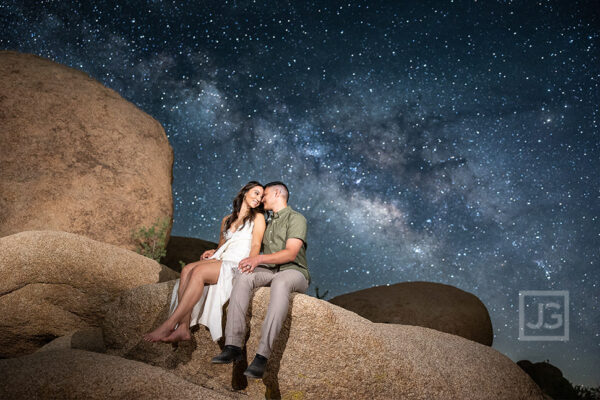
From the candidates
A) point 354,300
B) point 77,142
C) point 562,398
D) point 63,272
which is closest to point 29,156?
point 77,142

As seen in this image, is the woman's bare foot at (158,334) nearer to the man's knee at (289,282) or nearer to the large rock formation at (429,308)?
the man's knee at (289,282)

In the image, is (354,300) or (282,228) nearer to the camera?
(282,228)

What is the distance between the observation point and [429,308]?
10.5 m

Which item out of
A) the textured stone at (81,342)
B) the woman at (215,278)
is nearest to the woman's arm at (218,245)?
the woman at (215,278)

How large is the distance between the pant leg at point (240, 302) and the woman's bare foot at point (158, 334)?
0.62 m

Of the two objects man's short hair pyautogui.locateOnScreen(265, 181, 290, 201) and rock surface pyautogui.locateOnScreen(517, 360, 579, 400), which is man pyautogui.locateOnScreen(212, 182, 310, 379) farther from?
rock surface pyautogui.locateOnScreen(517, 360, 579, 400)

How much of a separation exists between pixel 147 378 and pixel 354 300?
905 cm

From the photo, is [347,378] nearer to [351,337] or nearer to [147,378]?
[351,337]

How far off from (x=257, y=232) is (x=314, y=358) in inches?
64.5

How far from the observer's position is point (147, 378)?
3383mm

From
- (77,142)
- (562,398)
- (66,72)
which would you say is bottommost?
(562,398)

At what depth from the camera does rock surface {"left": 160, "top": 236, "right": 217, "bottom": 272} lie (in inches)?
451

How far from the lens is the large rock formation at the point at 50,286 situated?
16.8 ft

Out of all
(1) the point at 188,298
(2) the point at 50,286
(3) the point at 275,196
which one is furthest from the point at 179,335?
(2) the point at 50,286
